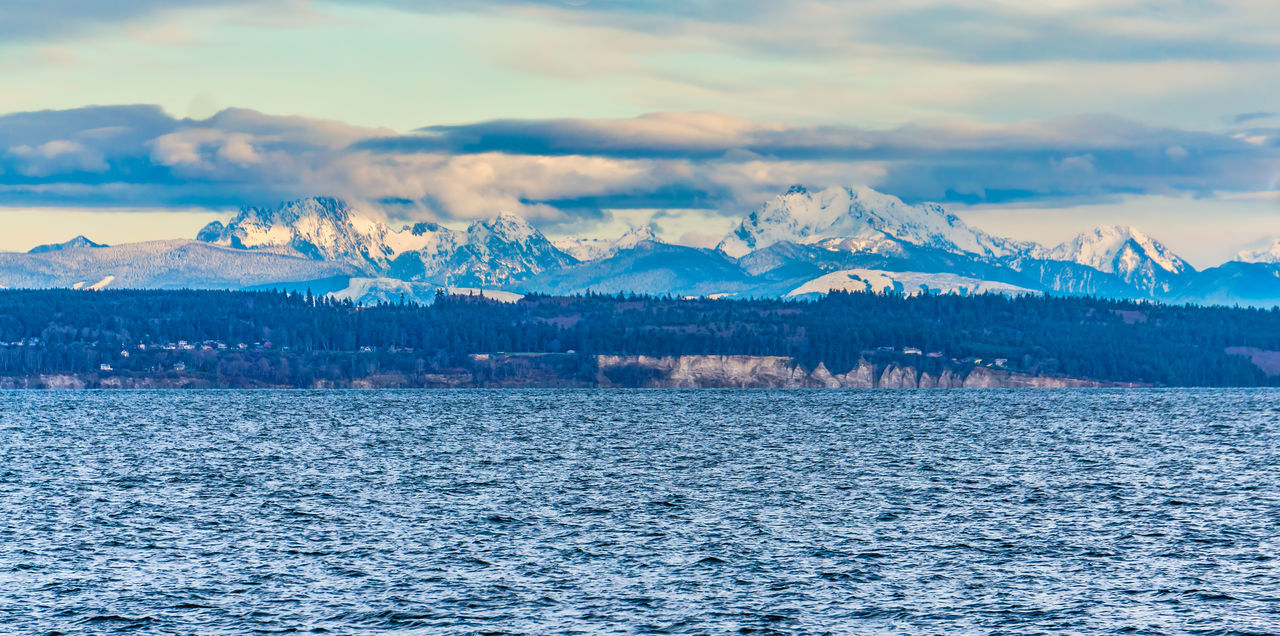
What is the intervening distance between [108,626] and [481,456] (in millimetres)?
91768

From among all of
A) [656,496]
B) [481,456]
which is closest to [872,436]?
[481,456]

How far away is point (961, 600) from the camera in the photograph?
64.4 m

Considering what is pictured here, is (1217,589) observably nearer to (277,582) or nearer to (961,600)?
(961,600)

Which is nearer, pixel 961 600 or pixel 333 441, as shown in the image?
pixel 961 600

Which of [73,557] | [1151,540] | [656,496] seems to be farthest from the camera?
[656,496]

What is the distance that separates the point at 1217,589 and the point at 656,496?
48.7m

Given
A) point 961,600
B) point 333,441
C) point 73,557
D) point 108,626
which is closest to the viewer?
point 108,626

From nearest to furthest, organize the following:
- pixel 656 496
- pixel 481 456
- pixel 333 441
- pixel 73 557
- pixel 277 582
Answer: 1. pixel 277 582
2. pixel 73 557
3. pixel 656 496
4. pixel 481 456
5. pixel 333 441

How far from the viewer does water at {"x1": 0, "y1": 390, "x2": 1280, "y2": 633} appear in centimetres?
6131

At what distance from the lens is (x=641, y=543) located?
82.0m

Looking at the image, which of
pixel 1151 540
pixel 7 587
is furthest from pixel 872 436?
pixel 7 587

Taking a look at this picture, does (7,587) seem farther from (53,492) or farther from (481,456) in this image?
(481,456)

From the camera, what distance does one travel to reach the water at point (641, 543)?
6131cm

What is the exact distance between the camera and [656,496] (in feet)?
353
